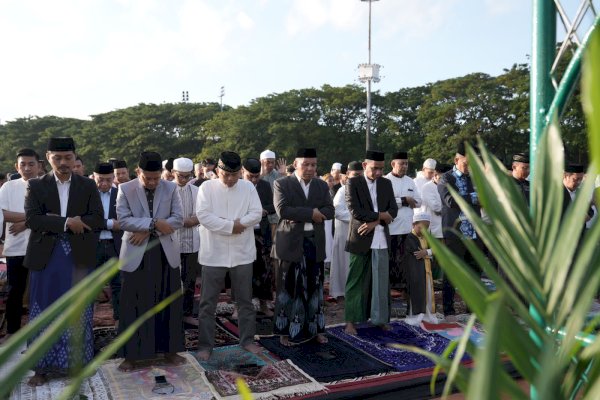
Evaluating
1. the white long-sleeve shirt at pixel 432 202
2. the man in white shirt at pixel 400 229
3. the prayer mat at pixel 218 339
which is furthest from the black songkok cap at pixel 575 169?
the prayer mat at pixel 218 339

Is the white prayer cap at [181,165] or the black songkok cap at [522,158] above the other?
the black songkok cap at [522,158]

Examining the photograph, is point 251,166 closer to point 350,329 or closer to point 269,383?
point 350,329

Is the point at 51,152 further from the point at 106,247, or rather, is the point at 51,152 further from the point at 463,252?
the point at 463,252

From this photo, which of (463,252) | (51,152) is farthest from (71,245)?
(463,252)

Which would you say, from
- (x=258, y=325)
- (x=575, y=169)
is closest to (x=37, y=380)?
(x=258, y=325)

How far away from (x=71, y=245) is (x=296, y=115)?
Answer: 33.7m

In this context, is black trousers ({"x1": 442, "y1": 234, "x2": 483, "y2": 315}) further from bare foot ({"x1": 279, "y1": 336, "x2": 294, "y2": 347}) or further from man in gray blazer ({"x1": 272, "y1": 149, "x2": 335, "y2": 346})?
bare foot ({"x1": 279, "y1": 336, "x2": 294, "y2": 347})

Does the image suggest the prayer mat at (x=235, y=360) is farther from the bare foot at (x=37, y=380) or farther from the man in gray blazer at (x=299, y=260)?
the bare foot at (x=37, y=380)

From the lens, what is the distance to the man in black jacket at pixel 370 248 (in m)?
5.08

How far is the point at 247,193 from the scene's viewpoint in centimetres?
456

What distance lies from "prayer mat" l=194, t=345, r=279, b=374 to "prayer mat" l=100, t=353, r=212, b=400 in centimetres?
13

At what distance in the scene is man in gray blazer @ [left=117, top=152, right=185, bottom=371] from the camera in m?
4.11

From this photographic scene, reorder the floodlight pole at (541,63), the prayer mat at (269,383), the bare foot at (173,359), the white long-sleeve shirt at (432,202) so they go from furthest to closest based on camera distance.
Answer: the white long-sleeve shirt at (432,202) < the bare foot at (173,359) < the prayer mat at (269,383) < the floodlight pole at (541,63)

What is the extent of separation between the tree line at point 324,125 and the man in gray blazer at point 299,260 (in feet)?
68.4
